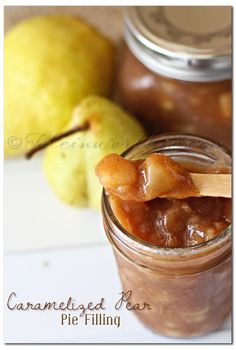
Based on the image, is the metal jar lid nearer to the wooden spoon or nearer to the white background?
the white background

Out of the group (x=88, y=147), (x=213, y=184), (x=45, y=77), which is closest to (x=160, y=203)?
(x=213, y=184)

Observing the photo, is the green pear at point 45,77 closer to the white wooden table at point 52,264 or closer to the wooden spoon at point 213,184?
the white wooden table at point 52,264

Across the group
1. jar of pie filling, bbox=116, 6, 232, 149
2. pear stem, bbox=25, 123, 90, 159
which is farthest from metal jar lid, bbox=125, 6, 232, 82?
pear stem, bbox=25, 123, 90, 159

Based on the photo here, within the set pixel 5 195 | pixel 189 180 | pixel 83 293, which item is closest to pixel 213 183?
pixel 189 180

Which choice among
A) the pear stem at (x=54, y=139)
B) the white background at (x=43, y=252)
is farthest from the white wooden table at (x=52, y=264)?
the pear stem at (x=54, y=139)

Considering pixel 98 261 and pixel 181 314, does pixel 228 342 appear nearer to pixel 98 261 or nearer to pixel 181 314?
pixel 181 314

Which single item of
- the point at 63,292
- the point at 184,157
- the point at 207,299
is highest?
the point at 184,157
